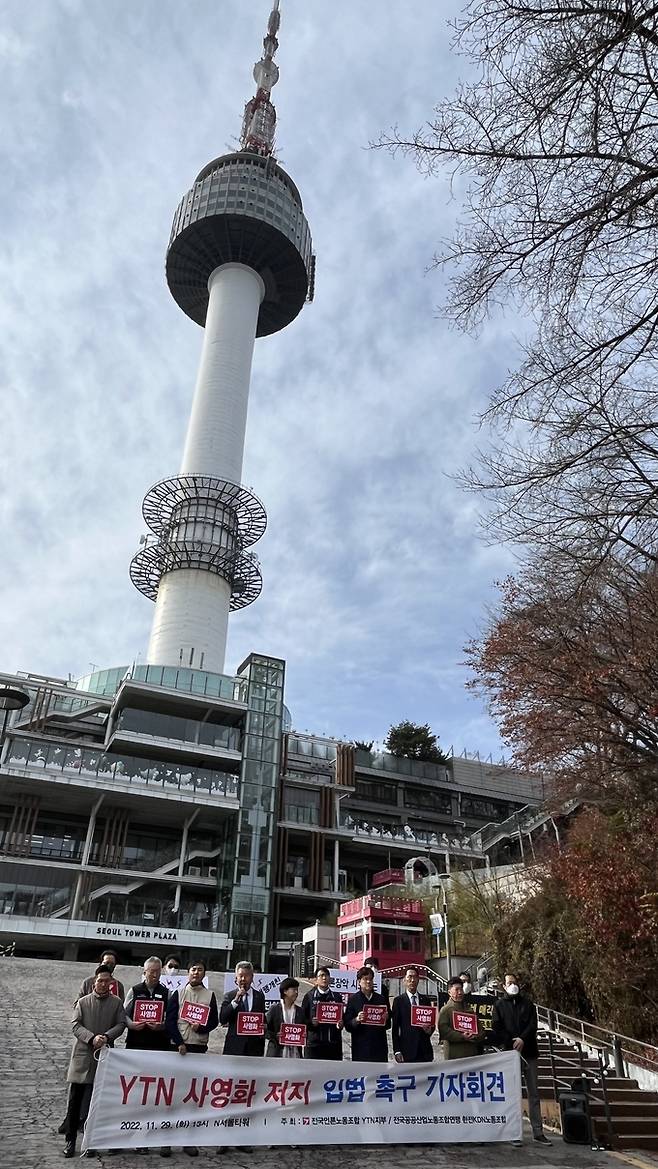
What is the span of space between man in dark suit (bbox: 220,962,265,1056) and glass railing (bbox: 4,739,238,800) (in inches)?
1229

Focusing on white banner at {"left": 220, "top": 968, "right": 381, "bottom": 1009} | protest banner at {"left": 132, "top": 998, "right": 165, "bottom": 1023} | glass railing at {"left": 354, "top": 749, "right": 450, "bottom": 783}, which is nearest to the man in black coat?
protest banner at {"left": 132, "top": 998, "right": 165, "bottom": 1023}

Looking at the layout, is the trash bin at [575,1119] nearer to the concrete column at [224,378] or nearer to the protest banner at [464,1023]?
the protest banner at [464,1023]

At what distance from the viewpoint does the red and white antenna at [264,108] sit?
7500 cm

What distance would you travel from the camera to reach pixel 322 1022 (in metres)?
9.45

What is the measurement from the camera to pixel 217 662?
171 ft

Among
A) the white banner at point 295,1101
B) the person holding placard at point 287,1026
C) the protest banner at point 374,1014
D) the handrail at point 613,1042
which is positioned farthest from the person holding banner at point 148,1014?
the handrail at point 613,1042

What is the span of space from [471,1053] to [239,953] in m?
30.9

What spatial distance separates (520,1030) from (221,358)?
2252 inches

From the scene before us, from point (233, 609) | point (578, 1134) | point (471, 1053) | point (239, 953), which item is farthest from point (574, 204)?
point (233, 609)

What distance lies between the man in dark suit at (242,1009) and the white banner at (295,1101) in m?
0.76

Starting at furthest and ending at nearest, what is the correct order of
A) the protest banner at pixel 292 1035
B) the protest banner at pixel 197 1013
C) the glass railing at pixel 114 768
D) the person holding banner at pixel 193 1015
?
the glass railing at pixel 114 768 → the protest banner at pixel 292 1035 → the protest banner at pixel 197 1013 → the person holding banner at pixel 193 1015

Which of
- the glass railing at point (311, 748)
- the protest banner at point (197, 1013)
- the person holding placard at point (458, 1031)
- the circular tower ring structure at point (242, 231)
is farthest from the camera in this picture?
the circular tower ring structure at point (242, 231)

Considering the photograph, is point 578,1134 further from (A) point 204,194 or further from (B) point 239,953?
(A) point 204,194

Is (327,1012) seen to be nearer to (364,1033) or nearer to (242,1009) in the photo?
(364,1033)
